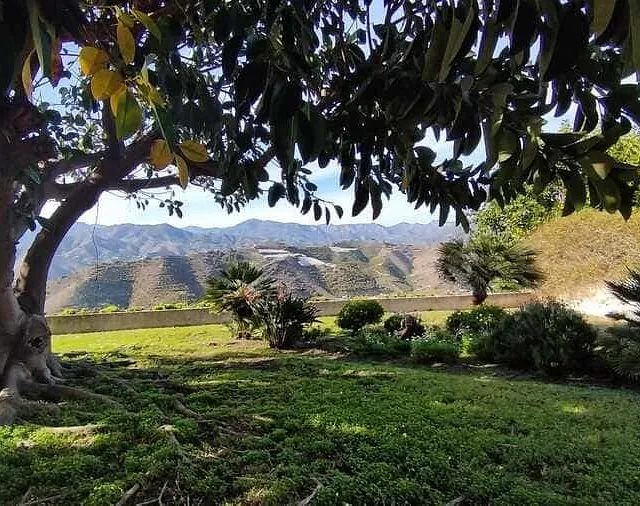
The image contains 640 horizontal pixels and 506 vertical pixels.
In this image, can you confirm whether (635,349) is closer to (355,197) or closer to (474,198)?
(474,198)

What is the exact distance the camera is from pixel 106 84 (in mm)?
562

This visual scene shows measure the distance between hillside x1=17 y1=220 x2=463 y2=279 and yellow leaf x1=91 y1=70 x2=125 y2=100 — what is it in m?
1.40

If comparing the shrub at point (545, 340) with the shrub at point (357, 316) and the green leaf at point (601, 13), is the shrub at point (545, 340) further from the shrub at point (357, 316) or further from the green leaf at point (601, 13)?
the green leaf at point (601, 13)

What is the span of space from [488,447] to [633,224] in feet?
33.0

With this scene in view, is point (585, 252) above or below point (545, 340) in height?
above

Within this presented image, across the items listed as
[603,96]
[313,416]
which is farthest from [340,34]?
[313,416]

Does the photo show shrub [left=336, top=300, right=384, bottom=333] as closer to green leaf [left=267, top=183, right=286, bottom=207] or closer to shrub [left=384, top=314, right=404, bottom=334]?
shrub [left=384, top=314, right=404, bottom=334]

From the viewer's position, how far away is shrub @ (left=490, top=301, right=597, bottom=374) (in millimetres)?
4969

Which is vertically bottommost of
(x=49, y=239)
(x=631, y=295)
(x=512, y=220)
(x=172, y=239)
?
(x=631, y=295)

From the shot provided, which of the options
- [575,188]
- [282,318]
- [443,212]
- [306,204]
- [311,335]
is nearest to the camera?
[575,188]

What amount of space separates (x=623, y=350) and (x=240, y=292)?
209 inches

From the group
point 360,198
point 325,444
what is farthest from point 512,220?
point 360,198

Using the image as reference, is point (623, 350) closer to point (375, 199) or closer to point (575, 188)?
point (375, 199)

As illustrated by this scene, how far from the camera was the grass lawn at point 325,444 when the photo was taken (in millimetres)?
1847
